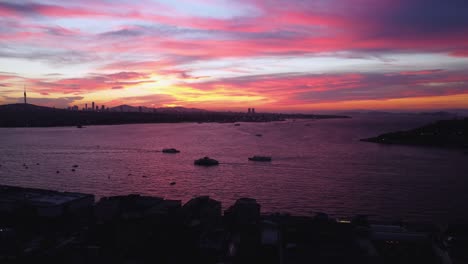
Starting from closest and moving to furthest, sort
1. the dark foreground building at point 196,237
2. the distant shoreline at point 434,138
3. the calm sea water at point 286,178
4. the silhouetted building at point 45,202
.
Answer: the dark foreground building at point 196,237 → the silhouetted building at point 45,202 → the calm sea water at point 286,178 → the distant shoreline at point 434,138

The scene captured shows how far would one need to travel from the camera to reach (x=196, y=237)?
4.10 metres

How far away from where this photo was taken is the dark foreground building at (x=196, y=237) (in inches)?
138

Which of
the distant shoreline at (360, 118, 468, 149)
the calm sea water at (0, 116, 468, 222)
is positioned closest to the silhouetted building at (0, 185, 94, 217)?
the calm sea water at (0, 116, 468, 222)

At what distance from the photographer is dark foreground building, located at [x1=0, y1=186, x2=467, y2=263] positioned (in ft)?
11.5

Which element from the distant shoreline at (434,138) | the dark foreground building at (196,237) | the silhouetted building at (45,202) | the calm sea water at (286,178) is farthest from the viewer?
Result: the distant shoreline at (434,138)

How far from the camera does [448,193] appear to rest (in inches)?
315

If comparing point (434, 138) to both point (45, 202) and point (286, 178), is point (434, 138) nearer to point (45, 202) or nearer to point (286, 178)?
point (286, 178)

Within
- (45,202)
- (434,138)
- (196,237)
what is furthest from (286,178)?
(434,138)

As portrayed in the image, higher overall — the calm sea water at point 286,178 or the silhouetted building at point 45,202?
the silhouetted building at point 45,202

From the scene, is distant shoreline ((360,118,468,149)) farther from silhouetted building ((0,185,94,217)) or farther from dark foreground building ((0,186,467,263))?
Result: silhouetted building ((0,185,94,217))

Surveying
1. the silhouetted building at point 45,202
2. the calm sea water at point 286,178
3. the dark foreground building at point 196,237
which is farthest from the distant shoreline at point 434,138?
the silhouetted building at point 45,202

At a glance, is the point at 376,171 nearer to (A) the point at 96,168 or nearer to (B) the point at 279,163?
(B) the point at 279,163

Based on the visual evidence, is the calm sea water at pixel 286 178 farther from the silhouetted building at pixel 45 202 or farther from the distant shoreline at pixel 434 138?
the distant shoreline at pixel 434 138

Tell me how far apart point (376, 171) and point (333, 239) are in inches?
303
